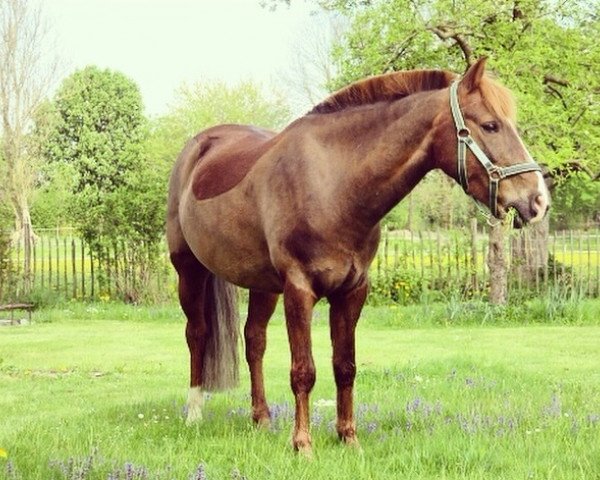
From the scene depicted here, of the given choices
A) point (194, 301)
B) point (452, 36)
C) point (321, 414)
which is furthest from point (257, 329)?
point (452, 36)

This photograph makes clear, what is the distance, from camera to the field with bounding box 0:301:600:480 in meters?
4.24

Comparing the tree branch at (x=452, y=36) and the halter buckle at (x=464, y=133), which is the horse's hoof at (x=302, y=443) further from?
the tree branch at (x=452, y=36)

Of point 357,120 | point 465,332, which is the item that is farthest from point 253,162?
point 465,332

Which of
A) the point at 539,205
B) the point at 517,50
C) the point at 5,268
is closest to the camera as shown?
the point at 539,205

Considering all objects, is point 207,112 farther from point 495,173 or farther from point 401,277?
point 495,173

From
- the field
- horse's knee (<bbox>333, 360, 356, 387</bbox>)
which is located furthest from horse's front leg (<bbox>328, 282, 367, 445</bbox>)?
the field

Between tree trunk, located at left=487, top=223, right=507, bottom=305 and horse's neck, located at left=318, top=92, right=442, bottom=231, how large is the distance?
10.6 m

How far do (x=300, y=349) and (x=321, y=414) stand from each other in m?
1.36

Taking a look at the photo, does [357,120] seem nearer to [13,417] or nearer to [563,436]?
[563,436]

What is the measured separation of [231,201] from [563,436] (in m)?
2.58

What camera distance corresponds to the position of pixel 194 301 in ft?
20.9

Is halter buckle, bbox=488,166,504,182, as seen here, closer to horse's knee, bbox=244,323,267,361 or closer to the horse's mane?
the horse's mane

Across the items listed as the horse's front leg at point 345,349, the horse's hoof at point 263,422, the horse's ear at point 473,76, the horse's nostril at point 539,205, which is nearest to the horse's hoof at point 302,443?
the horse's front leg at point 345,349

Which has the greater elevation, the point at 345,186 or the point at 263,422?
the point at 345,186
